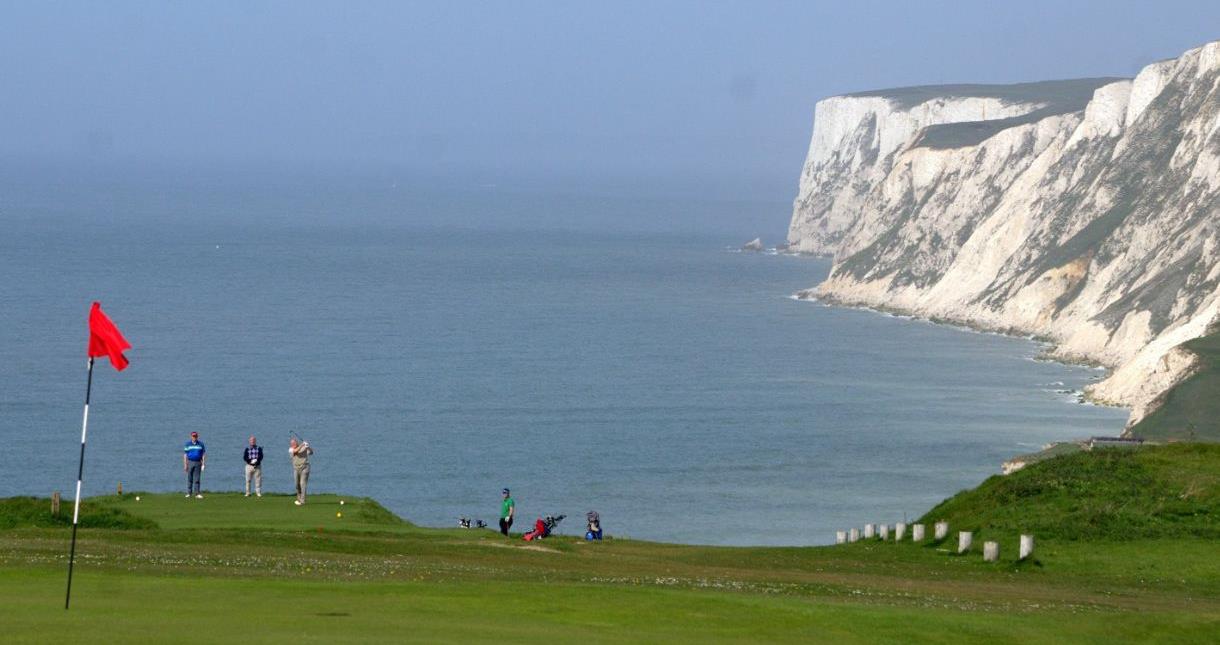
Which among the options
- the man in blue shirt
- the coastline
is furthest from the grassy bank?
the coastline

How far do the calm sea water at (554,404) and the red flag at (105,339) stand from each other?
42.8 meters

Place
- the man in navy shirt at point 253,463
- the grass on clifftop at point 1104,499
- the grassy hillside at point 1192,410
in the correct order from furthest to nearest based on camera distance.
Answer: the grassy hillside at point 1192,410
the man in navy shirt at point 253,463
the grass on clifftop at point 1104,499

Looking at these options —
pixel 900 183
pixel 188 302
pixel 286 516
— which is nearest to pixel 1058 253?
pixel 900 183

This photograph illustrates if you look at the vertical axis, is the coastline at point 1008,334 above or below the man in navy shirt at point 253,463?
above

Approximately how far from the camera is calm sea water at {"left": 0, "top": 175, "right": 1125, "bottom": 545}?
2987 inches

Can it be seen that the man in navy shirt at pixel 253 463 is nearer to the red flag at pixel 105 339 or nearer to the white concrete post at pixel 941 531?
the white concrete post at pixel 941 531

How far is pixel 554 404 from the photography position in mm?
104125

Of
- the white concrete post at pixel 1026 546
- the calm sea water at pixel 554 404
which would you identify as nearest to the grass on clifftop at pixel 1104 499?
the white concrete post at pixel 1026 546

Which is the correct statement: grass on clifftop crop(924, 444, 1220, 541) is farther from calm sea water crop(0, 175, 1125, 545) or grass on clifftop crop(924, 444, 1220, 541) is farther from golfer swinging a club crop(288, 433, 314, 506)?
calm sea water crop(0, 175, 1125, 545)

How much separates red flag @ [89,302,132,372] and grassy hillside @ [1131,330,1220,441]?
60367 mm

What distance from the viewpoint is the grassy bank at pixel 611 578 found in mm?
20031

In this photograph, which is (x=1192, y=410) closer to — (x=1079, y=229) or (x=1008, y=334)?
(x=1008, y=334)

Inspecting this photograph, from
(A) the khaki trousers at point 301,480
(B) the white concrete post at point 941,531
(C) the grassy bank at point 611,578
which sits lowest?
(C) the grassy bank at point 611,578

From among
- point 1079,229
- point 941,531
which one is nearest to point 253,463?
point 941,531
